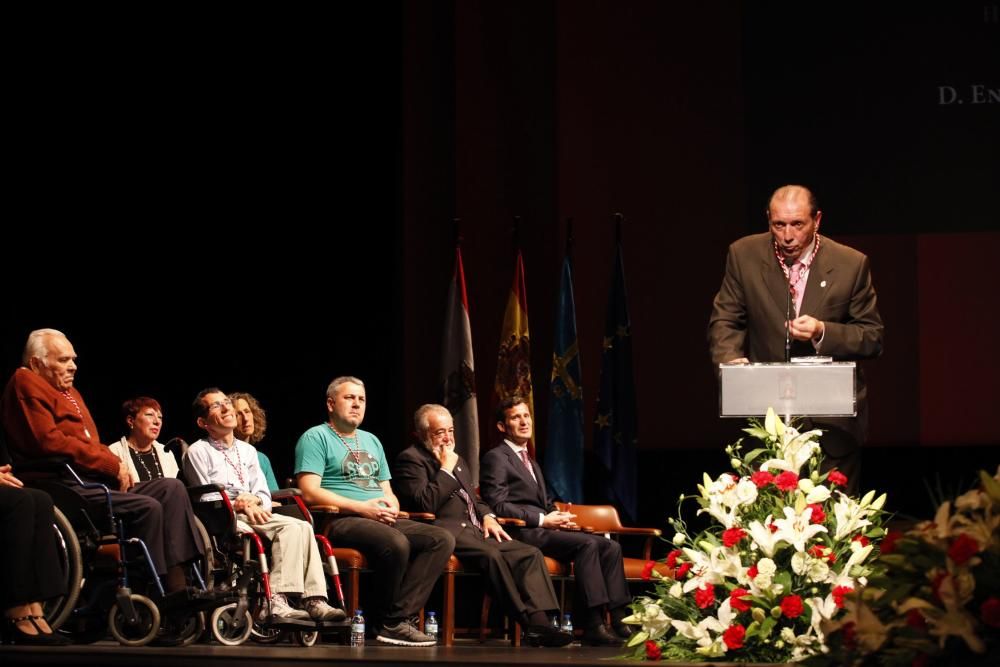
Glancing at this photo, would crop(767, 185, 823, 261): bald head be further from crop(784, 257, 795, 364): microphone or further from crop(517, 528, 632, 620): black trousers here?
crop(517, 528, 632, 620): black trousers

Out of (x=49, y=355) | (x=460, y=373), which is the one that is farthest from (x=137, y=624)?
Answer: (x=460, y=373)

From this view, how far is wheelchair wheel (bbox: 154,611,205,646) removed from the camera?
4.50 metres

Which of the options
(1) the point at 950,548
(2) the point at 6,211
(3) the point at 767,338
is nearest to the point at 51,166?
(2) the point at 6,211

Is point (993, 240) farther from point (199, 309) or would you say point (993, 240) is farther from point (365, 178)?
point (199, 309)

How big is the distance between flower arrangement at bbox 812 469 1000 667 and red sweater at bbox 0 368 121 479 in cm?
286

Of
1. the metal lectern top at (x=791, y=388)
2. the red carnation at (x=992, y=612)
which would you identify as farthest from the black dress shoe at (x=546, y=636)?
the red carnation at (x=992, y=612)

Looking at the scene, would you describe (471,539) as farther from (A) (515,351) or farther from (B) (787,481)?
(B) (787,481)

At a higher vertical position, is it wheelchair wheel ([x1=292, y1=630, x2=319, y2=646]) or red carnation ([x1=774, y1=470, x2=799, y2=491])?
red carnation ([x1=774, y1=470, x2=799, y2=491])

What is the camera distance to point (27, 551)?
418 centimetres

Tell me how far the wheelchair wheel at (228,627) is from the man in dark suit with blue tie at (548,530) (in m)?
1.29

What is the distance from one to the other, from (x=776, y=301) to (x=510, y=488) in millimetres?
2021

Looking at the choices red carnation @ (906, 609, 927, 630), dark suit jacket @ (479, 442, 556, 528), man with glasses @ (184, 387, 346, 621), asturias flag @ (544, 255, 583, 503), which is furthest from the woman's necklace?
red carnation @ (906, 609, 927, 630)

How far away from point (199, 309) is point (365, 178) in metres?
0.96

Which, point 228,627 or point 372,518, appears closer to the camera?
point 228,627
